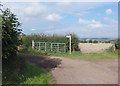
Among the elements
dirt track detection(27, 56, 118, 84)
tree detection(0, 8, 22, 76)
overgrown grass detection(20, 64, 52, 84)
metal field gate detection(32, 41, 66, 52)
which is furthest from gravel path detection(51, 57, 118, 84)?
metal field gate detection(32, 41, 66, 52)

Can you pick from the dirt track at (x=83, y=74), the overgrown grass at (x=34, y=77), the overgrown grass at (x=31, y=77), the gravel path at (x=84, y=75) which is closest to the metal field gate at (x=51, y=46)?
the dirt track at (x=83, y=74)

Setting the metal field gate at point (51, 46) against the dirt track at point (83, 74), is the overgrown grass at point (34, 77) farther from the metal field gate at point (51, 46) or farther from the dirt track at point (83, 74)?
the metal field gate at point (51, 46)

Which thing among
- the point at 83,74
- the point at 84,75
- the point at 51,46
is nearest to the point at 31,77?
the point at 84,75

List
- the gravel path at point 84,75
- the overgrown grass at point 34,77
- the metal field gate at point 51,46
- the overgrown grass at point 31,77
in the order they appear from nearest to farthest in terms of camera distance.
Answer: the overgrown grass at point 31,77, the overgrown grass at point 34,77, the gravel path at point 84,75, the metal field gate at point 51,46

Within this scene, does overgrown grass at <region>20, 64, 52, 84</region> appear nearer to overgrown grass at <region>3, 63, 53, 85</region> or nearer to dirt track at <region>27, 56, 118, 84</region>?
overgrown grass at <region>3, 63, 53, 85</region>

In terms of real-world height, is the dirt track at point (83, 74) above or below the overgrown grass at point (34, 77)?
below

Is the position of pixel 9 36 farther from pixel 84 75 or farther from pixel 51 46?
pixel 51 46

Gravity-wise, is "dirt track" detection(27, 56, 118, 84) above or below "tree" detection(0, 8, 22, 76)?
below

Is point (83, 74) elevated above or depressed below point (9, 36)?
below

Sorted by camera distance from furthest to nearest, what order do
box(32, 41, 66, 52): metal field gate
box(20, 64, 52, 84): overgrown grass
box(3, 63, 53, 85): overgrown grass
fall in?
box(32, 41, 66, 52): metal field gate, box(20, 64, 52, 84): overgrown grass, box(3, 63, 53, 85): overgrown grass

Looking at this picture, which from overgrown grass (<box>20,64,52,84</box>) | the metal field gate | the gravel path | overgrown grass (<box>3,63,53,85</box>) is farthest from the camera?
the metal field gate

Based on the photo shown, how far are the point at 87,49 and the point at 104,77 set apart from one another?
21.9 meters

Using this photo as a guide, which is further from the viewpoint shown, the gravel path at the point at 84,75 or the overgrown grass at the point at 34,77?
the gravel path at the point at 84,75

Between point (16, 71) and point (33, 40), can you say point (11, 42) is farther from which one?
point (33, 40)
